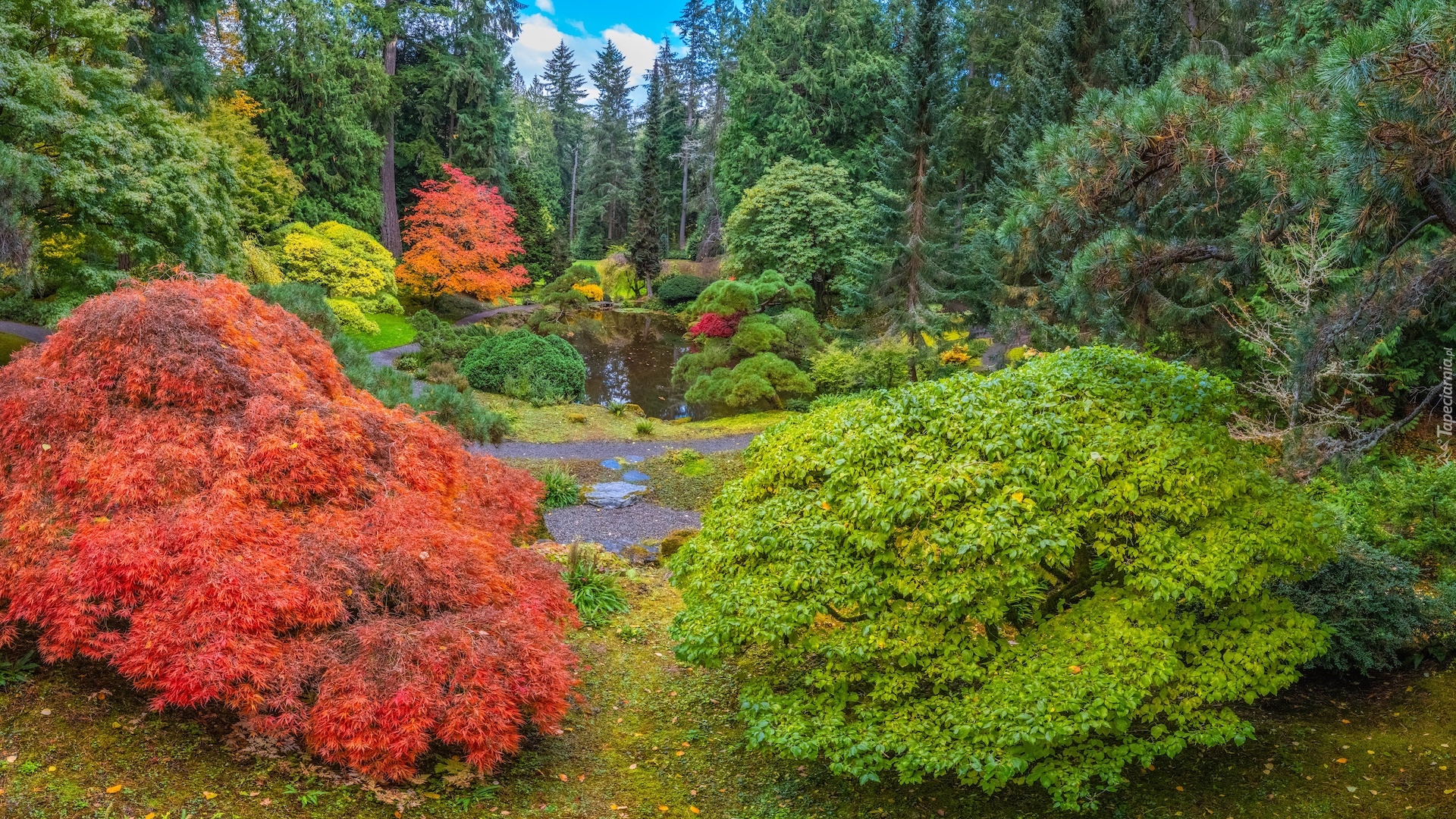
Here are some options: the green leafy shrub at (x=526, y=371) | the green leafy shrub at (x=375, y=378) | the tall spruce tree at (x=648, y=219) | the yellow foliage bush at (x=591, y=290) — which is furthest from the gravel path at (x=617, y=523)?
the tall spruce tree at (x=648, y=219)

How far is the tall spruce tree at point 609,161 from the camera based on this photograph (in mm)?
42906

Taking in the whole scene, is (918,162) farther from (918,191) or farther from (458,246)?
(458,246)

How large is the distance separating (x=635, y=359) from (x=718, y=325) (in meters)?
4.31

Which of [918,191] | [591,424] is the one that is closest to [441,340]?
[591,424]

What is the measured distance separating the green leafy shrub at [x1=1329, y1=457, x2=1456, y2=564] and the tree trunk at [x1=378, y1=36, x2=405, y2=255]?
93.4ft

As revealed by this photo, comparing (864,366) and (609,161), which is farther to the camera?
(609,161)

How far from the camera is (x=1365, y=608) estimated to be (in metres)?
4.83

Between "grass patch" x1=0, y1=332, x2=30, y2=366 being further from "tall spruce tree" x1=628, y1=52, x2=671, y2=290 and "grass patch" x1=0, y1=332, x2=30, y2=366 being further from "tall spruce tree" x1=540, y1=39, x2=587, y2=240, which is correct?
"tall spruce tree" x1=540, y1=39, x2=587, y2=240

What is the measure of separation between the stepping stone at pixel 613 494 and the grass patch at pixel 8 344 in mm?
7913

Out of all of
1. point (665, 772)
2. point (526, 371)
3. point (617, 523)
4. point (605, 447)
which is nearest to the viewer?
point (665, 772)

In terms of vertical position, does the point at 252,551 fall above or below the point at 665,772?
above

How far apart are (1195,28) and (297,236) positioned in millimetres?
21496

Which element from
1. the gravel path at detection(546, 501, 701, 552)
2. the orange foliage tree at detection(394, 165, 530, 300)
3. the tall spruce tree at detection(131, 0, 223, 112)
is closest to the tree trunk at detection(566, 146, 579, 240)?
the orange foliage tree at detection(394, 165, 530, 300)

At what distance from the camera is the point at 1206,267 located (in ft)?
22.4
